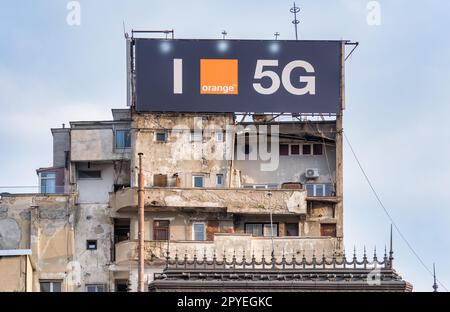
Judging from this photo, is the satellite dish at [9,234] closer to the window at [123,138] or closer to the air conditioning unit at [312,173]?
the window at [123,138]

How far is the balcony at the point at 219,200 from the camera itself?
7525 centimetres

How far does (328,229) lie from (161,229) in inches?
346

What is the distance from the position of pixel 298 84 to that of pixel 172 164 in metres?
7.80

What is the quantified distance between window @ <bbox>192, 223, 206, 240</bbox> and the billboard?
235 inches

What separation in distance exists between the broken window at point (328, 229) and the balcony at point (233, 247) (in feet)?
6.80

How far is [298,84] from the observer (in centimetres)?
7706

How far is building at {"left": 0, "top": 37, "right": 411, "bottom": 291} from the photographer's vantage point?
7500 cm

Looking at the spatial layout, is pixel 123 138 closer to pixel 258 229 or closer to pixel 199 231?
pixel 199 231

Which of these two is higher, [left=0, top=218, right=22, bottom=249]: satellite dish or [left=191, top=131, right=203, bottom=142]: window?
[left=191, top=131, right=203, bottom=142]: window

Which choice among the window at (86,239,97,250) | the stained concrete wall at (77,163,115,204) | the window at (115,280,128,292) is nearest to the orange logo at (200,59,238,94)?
the stained concrete wall at (77,163,115,204)

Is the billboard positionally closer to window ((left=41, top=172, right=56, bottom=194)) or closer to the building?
the building

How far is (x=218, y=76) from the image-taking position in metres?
76.9

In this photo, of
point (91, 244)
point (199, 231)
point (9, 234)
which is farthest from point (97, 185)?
point (199, 231)

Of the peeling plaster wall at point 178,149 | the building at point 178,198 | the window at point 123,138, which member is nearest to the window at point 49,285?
the building at point 178,198
